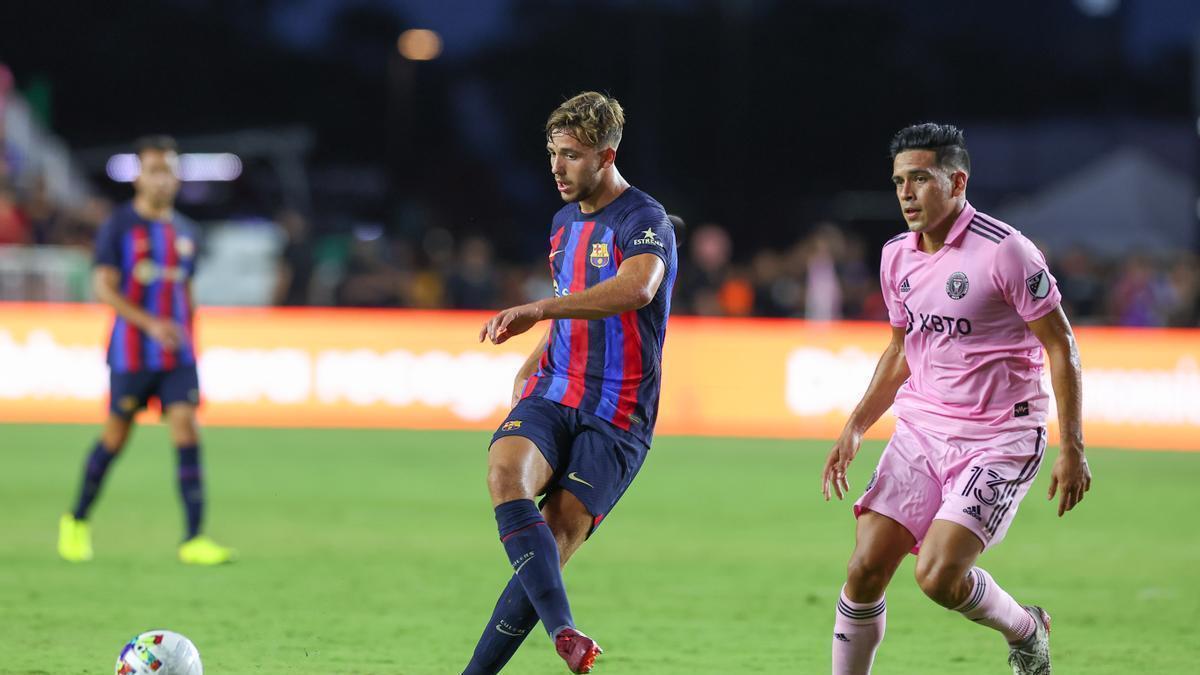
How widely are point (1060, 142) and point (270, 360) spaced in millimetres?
25699

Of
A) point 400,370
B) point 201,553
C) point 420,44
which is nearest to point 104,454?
point 201,553

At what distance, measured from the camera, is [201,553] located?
9398 millimetres

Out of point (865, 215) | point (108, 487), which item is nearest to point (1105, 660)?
point (108, 487)

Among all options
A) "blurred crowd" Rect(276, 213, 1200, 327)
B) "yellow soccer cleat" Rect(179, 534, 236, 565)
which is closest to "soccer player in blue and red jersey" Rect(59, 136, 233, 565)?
"yellow soccer cleat" Rect(179, 534, 236, 565)

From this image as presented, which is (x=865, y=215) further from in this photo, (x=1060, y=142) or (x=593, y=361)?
(x=593, y=361)

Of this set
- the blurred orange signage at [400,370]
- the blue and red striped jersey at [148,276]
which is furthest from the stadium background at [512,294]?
the blue and red striped jersey at [148,276]

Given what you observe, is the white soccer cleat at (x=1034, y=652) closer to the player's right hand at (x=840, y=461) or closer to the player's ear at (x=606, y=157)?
the player's right hand at (x=840, y=461)

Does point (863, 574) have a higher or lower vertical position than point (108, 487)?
higher

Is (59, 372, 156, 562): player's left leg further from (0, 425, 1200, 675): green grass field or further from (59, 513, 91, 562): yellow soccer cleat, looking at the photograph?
(0, 425, 1200, 675): green grass field

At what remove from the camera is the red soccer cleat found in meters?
5.11

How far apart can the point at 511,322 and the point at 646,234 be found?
2.34ft

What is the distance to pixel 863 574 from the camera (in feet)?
18.6

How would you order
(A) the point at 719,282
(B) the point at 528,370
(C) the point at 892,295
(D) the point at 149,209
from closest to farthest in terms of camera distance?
(C) the point at 892,295 → (B) the point at 528,370 → (D) the point at 149,209 → (A) the point at 719,282

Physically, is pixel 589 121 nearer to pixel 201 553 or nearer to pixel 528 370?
pixel 528 370
